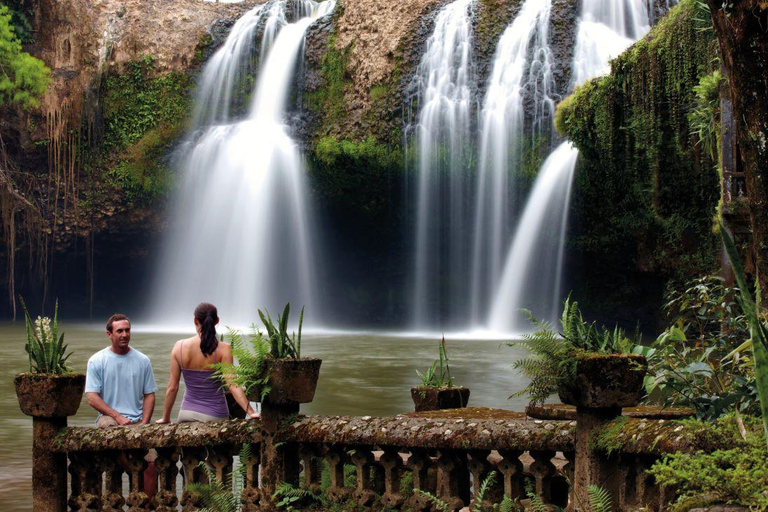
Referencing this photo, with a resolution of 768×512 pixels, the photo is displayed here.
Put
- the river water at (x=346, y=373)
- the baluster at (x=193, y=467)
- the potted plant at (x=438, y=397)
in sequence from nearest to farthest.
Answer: the baluster at (x=193, y=467) → the potted plant at (x=438, y=397) → the river water at (x=346, y=373)

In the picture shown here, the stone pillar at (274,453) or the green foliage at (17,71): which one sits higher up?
the green foliage at (17,71)

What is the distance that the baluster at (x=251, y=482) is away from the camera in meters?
5.73

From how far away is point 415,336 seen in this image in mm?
27078

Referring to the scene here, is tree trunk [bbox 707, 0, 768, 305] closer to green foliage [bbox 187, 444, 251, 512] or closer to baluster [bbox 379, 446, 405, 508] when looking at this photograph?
baluster [bbox 379, 446, 405, 508]

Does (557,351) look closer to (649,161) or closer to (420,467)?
(420,467)

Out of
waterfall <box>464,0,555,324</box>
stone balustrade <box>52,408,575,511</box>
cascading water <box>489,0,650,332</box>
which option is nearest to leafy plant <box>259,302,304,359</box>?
stone balustrade <box>52,408,575,511</box>

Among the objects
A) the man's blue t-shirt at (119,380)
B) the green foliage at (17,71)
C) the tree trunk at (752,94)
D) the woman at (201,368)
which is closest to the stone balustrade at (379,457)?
the woman at (201,368)

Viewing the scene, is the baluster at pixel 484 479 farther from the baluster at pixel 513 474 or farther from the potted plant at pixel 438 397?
the potted plant at pixel 438 397

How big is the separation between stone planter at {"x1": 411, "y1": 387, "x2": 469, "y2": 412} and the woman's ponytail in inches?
110

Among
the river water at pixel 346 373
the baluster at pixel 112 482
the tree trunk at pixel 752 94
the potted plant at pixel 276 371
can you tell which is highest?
the tree trunk at pixel 752 94

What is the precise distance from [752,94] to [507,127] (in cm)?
2329

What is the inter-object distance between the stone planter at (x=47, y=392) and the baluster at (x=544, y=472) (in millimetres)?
3054

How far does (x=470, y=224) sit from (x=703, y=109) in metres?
12.6

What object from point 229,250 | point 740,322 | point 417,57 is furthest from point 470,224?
point 740,322
